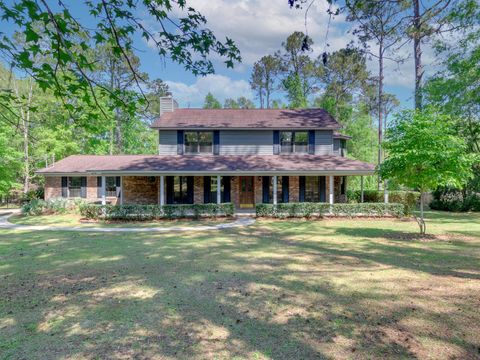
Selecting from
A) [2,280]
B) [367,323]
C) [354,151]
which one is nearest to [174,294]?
[367,323]

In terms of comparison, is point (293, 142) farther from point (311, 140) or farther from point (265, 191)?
point (265, 191)

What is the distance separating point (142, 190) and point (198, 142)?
4916 mm

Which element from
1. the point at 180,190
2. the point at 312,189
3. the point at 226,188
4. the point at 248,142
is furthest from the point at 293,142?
the point at 180,190

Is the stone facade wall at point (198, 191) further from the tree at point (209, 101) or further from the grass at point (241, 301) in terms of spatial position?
the tree at point (209, 101)

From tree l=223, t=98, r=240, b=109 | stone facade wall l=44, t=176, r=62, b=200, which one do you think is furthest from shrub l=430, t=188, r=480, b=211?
tree l=223, t=98, r=240, b=109

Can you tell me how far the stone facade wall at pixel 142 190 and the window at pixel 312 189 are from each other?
983 cm

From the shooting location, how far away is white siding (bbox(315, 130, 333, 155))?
20.7 metres

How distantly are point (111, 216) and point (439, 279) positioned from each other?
49.8ft

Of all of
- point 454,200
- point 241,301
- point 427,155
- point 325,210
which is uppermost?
point 427,155

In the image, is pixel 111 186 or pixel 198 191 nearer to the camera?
pixel 198 191

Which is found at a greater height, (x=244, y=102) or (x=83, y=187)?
(x=244, y=102)

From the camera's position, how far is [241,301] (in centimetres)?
525

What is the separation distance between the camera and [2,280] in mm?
6574

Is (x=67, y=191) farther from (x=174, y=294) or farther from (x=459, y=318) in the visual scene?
(x=459, y=318)
